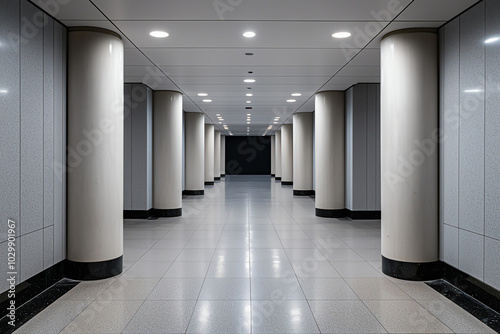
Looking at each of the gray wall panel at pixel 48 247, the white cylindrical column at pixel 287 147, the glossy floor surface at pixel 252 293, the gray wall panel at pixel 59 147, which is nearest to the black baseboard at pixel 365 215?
the glossy floor surface at pixel 252 293

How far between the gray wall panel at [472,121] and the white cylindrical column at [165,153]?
10941mm

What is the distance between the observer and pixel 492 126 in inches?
255

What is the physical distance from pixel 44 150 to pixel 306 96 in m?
12.7

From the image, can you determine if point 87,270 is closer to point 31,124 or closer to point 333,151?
point 31,124

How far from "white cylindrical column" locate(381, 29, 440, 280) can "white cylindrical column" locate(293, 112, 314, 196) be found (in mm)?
16657

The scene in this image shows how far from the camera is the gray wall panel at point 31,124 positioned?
6.55 metres

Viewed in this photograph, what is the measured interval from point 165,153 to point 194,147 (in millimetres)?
9084

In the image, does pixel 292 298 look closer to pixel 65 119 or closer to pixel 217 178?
pixel 65 119

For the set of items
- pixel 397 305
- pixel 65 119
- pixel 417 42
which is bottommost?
pixel 397 305

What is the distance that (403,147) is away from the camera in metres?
8.19

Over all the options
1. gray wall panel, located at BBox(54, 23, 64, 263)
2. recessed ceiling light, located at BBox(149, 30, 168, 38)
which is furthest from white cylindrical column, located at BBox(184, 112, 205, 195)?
gray wall panel, located at BBox(54, 23, 64, 263)

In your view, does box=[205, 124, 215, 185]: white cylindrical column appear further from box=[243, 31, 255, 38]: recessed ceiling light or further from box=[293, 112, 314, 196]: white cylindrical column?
box=[243, 31, 255, 38]: recessed ceiling light

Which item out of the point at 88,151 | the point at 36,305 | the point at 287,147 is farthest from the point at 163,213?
the point at 287,147

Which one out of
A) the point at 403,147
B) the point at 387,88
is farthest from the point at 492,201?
the point at 387,88
